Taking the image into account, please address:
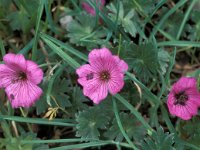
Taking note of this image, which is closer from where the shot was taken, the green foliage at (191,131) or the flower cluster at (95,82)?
the flower cluster at (95,82)

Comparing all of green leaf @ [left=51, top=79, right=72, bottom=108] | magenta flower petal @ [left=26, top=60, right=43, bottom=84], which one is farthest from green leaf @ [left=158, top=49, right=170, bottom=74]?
magenta flower petal @ [left=26, top=60, right=43, bottom=84]

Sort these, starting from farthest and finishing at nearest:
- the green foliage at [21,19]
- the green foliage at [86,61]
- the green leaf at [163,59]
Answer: the green foliage at [21,19]
the green leaf at [163,59]
the green foliage at [86,61]

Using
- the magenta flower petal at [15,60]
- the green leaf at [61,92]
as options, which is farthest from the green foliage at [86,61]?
the magenta flower petal at [15,60]

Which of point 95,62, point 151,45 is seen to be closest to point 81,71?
point 95,62

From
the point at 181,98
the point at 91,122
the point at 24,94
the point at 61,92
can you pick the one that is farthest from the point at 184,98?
the point at 24,94

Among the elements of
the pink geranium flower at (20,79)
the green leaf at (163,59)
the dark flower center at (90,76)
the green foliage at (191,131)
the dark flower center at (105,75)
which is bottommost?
the green foliage at (191,131)

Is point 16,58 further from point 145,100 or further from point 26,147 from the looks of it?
point 145,100

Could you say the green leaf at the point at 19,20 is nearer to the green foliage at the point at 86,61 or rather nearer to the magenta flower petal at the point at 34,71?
the green foliage at the point at 86,61

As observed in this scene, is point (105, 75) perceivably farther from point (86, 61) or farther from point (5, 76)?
point (5, 76)
